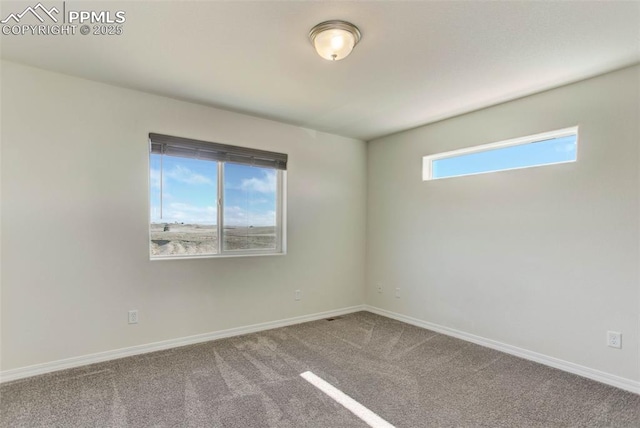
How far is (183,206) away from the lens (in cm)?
325

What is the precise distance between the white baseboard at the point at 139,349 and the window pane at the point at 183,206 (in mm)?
833

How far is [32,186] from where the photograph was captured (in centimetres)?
246

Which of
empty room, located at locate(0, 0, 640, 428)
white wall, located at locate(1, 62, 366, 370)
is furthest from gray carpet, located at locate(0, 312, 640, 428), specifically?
white wall, located at locate(1, 62, 366, 370)

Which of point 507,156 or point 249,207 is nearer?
point 507,156

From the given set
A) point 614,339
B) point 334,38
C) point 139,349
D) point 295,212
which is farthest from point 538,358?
point 139,349

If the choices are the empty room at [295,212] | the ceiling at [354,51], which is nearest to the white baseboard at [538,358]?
the empty room at [295,212]

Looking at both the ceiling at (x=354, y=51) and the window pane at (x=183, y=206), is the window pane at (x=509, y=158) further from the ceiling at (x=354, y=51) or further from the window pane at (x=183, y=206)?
the window pane at (x=183, y=206)

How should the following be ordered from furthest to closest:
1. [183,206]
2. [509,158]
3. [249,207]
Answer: [249,207] → [183,206] → [509,158]

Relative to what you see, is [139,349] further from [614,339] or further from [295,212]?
[614,339]

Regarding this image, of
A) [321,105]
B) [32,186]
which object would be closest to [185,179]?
[32,186]

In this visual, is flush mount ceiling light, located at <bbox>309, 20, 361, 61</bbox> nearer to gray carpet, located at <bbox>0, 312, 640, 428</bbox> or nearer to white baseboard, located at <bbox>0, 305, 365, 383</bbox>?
gray carpet, located at <bbox>0, 312, 640, 428</bbox>

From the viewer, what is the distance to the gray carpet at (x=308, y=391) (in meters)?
1.96

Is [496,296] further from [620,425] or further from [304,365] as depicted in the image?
[304,365]

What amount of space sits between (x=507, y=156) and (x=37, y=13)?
374 cm
